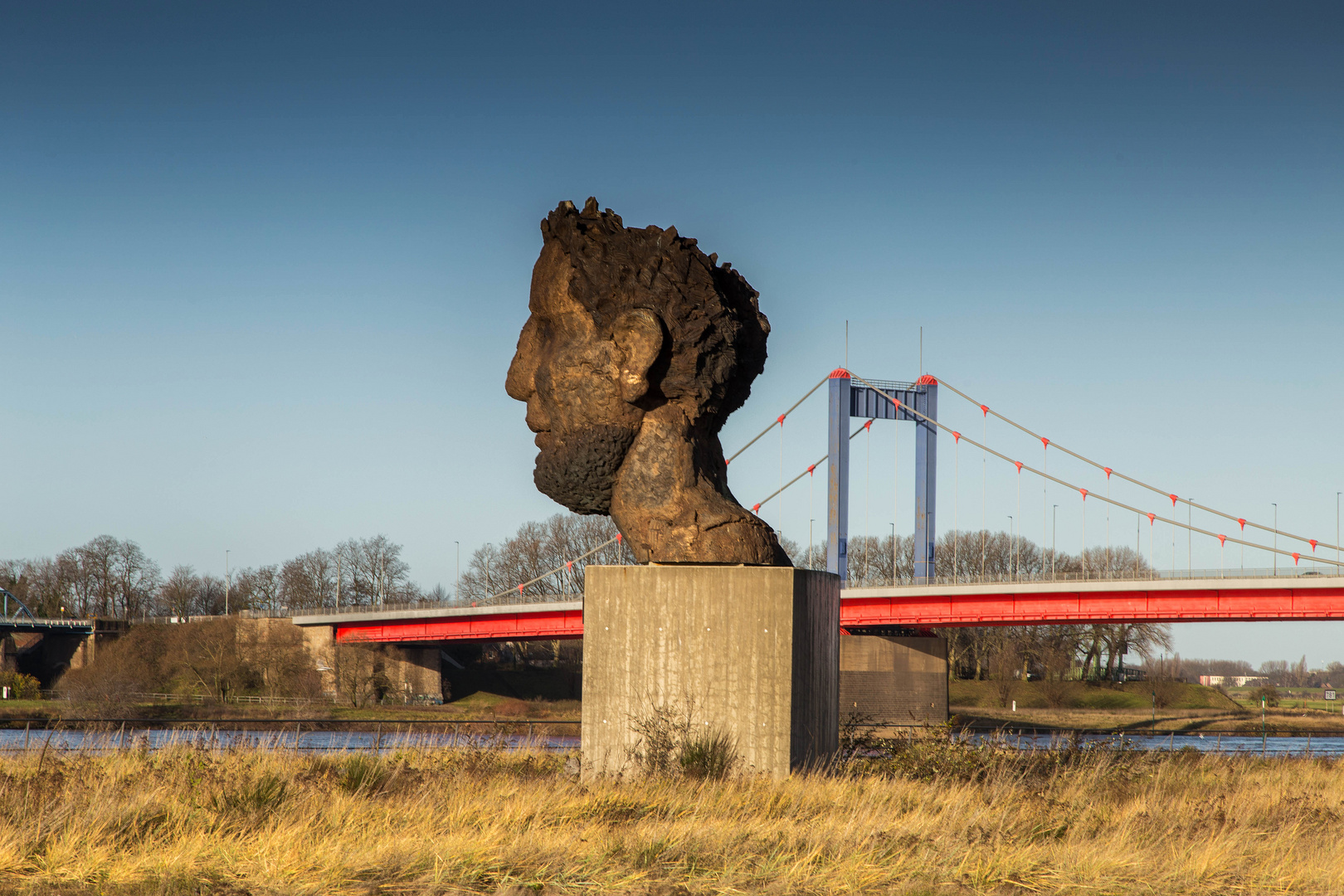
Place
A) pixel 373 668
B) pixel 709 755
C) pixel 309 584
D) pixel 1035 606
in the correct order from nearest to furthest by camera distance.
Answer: pixel 709 755
pixel 1035 606
pixel 373 668
pixel 309 584

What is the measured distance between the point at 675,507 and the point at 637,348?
130 cm

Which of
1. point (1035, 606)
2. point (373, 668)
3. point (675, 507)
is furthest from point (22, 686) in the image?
point (675, 507)

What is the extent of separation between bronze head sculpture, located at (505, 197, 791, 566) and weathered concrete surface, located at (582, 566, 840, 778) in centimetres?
34

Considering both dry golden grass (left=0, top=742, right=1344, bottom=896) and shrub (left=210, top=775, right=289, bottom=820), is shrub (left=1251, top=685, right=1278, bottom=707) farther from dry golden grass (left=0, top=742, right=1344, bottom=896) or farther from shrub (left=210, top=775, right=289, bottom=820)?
shrub (left=210, top=775, right=289, bottom=820)

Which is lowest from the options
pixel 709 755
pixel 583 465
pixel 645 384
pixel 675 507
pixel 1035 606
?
pixel 709 755

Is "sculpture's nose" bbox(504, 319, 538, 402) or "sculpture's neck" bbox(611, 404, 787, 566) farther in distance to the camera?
"sculpture's nose" bbox(504, 319, 538, 402)

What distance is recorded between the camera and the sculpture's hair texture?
9.62m

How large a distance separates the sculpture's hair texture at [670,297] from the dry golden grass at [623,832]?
3.08m

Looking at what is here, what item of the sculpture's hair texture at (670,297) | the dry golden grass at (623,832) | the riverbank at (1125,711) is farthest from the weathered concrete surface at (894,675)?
the sculpture's hair texture at (670,297)

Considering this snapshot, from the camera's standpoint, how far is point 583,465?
978 centimetres

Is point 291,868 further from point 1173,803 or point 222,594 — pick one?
point 222,594

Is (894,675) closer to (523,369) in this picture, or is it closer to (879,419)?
(879,419)

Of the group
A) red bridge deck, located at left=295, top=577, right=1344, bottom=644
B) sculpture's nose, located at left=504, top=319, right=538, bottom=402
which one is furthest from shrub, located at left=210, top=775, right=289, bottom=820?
red bridge deck, located at left=295, top=577, right=1344, bottom=644

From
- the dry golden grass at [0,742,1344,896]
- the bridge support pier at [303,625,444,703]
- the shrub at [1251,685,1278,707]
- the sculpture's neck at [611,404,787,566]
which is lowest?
the shrub at [1251,685,1278,707]
